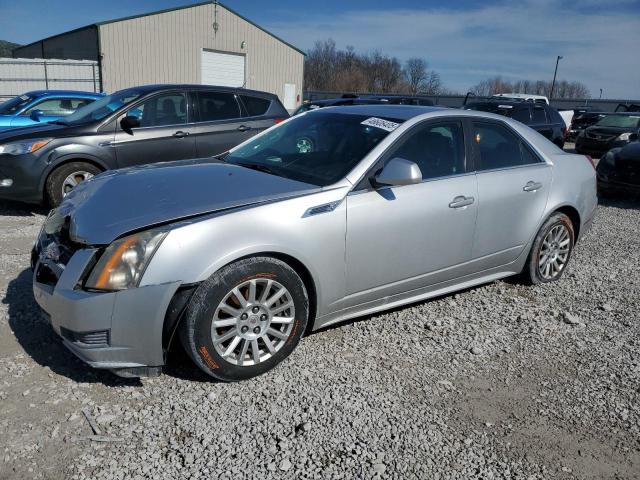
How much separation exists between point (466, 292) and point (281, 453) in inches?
105

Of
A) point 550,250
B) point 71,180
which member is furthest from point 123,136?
point 550,250

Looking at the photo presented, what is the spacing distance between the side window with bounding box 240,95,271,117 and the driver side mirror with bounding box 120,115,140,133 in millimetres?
1744

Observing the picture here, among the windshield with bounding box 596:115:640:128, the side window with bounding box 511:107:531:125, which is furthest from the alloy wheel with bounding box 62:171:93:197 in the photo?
the windshield with bounding box 596:115:640:128

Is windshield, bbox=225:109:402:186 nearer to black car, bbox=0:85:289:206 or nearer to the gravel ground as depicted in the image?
the gravel ground

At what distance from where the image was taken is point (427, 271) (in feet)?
12.4

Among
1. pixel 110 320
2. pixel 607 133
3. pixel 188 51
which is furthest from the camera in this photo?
pixel 188 51

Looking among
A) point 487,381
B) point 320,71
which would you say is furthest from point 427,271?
point 320,71

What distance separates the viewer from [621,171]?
927 cm

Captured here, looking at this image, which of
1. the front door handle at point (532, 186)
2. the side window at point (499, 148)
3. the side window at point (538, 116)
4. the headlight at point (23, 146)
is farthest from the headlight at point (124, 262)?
the side window at point (538, 116)

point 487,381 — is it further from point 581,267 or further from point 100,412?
point 581,267

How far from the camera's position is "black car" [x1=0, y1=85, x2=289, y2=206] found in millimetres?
6352

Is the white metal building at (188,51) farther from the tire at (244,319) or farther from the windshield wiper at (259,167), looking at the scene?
the tire at (244,319)

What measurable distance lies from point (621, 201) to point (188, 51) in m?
24.9

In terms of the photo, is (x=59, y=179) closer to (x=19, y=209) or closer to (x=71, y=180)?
(x=71, y=180)
